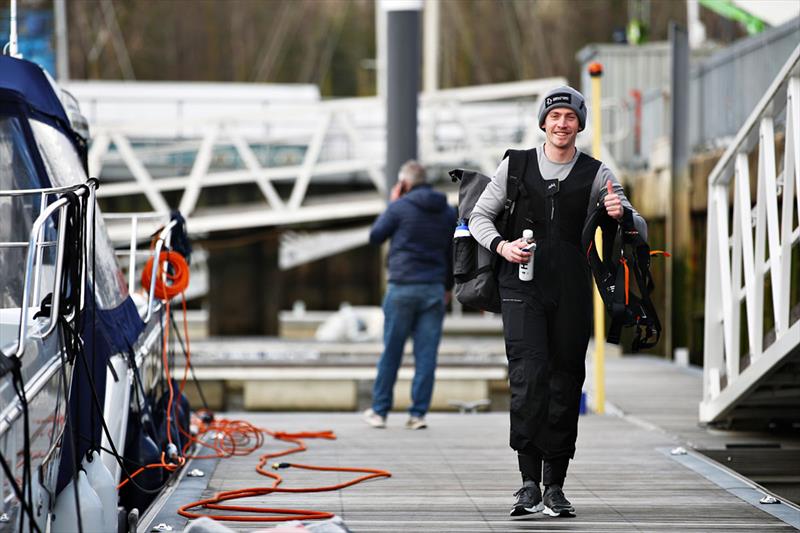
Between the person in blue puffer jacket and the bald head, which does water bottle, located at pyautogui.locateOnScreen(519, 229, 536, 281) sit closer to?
the person in blue puffer jacket

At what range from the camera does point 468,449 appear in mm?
8914

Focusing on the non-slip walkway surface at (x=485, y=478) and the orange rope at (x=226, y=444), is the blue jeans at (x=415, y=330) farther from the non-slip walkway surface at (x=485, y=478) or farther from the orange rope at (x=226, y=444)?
the orange rope at (x=226, y=444)

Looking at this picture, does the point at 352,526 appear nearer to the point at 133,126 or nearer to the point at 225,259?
the point at 133,126

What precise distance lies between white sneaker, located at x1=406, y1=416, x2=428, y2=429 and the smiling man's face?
4049mm

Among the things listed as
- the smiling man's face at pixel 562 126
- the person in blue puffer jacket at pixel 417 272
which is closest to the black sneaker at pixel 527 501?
the smiling man's face at pixel 562 126

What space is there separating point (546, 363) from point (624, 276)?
56 cm

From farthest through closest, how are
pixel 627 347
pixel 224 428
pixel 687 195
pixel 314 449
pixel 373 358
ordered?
pixel 627 347, pixel 373 358, pixel 687 195, pixel 224 428, pixel 314 449

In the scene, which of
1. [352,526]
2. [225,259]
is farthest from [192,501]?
[225,259]

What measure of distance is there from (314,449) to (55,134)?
2.87m

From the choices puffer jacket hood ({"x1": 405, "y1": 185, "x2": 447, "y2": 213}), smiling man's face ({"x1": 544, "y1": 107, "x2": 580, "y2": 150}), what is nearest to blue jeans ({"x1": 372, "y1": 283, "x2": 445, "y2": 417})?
puffer jacket hood ({"x1": 405, "y1": 185, "x2": 447, "y2": 213})

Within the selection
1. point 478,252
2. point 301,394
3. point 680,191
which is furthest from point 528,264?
point 301,394

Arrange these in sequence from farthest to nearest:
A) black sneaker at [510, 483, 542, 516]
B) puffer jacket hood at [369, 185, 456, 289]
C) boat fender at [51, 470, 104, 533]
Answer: puffer jacket hood at [369, 185, 456, 289] < black sneaker at [510, 483, 542, 516] < boat fender at [51, 470, 104, 533]

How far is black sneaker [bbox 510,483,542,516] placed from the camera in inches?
252

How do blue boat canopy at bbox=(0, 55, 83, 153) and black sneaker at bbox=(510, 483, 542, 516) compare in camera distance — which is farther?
blue boat canopy at bbox=(0, 55, 83, 153)
